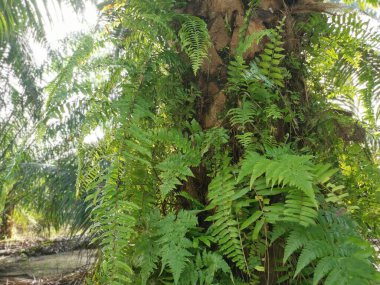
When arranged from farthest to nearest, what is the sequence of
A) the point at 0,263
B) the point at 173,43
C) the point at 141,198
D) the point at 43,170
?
1. the point at 0,263
2. the point at 43,170
3. the point at 173,43
4. the point at 141,198

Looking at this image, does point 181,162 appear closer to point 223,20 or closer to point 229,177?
point 229,177

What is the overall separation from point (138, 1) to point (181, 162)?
→ 2.04 ft

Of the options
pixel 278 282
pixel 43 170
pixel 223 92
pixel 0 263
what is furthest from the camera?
pixel 0 263

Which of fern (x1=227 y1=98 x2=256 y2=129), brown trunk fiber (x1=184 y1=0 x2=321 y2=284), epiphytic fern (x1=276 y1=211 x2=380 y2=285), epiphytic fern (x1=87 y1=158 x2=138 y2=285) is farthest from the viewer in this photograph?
brown trunk fiber (x1=184 y1=0 x2=321 y2=284)

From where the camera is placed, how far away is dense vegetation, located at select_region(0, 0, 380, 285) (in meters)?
1.03

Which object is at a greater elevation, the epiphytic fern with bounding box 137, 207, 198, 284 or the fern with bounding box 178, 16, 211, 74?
the fern with bounding box 178, 16, 211, 74

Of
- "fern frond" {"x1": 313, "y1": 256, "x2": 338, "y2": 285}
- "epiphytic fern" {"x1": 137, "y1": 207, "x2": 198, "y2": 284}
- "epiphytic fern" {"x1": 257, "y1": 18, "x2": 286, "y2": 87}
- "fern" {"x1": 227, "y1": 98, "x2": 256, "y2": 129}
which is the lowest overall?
"fern frond" {"x1": 313, "y1": 256, "x2": 338, "y2": 285}

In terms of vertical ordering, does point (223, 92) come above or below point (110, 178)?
above

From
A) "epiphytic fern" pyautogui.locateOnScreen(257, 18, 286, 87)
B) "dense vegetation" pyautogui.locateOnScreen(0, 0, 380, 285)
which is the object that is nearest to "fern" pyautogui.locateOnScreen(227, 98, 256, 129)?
"dense vegetation" pyautogui.locateOnScreen(0, 0, 380, 285)

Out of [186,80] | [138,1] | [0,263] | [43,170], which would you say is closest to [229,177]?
[186,80]

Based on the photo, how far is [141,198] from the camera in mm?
1212

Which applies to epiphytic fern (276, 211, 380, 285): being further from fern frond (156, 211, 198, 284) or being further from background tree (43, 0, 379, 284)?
fern frond (156, 211, 198, 284)

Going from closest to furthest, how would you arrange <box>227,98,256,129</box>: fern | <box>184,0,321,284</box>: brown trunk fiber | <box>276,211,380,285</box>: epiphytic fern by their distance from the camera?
<box>276,211,380,285</box>: epiphytic fern → <box>227,98,256,129</box>: fern → <box>184,0,321,284</box>: brown trunk fiber

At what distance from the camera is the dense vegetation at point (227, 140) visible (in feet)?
3.36
